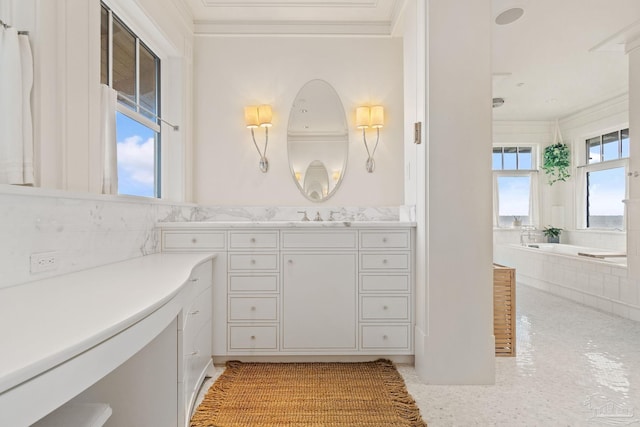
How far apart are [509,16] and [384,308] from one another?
260 centimetres

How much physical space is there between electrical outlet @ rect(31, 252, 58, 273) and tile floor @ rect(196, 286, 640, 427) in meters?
1.06

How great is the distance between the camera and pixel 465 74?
202 centimetres

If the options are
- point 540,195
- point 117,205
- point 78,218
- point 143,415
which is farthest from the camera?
point 540,195

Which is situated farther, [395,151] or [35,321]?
[395,151]

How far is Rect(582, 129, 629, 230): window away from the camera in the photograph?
5.06m

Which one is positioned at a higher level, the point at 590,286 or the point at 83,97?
the point at 83,97

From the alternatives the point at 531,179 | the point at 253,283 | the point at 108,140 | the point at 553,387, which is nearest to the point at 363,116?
the point at 253,283

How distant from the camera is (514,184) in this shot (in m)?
6.18

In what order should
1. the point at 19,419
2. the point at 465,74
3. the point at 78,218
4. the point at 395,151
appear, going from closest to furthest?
1. the point at 19,419
2. the point at 78,218
3. the point at 465,74
4. the point at 395,151

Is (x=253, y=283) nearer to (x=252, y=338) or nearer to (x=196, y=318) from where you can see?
(x=252, y=338)

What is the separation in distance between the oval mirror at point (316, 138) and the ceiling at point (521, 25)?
525mm

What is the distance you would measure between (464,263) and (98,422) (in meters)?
1.82

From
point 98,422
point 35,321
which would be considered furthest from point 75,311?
point 98,422

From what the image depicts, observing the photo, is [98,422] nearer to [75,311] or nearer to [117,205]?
[75,311]
